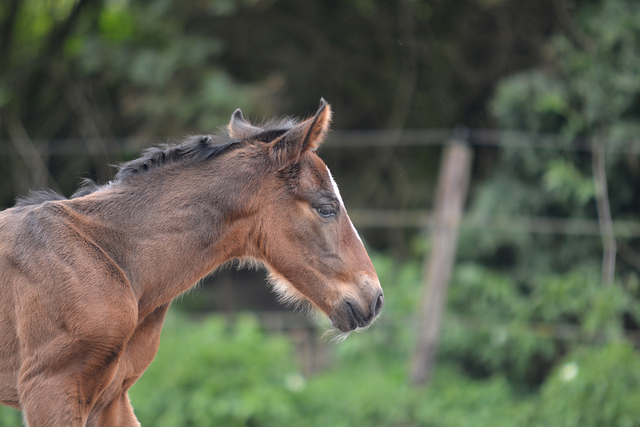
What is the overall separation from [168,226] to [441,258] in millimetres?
3877

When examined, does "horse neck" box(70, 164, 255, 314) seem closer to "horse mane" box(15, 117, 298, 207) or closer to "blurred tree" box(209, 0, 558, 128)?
"horse mane" box(15, 117, 298, 207)

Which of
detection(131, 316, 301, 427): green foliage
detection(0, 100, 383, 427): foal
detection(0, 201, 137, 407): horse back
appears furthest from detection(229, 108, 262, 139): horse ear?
detection(131, 316, 301, 427): green foliage

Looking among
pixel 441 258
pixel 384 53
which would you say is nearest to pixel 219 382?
pixel 441 258

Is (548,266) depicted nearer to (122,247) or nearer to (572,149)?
(572,149)

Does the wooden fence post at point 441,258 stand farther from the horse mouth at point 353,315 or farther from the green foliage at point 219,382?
the horse mouth at point 353,315

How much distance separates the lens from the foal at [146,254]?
2.17m

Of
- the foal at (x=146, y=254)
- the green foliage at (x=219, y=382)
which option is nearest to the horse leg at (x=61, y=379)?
the foal at (x=146, y=254)

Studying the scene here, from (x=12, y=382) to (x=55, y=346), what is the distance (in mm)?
323

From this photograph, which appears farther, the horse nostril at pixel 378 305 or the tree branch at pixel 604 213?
the tree branch at pixel 604 213

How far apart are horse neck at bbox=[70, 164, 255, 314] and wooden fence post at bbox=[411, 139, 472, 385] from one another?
3638 millimetres

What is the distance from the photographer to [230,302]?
8430mm

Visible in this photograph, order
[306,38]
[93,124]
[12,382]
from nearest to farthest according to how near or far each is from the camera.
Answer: [12,382], [93,124], [306,38]

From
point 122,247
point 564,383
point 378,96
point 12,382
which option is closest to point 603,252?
point 564,383

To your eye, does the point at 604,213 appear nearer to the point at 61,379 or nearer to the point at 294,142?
the point at 294,142
